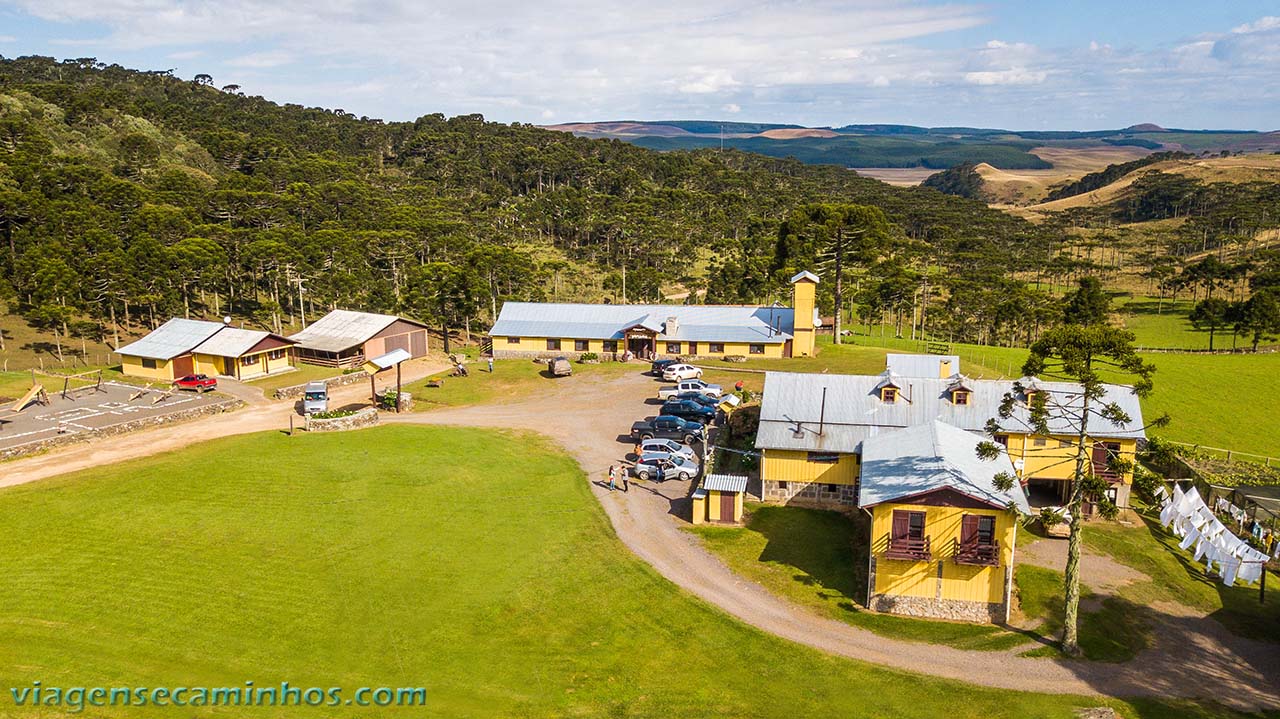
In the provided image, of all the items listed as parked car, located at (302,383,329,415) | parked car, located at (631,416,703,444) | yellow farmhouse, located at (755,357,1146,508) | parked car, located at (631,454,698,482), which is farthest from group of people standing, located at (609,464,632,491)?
parked car, located at (302,383,329,415)

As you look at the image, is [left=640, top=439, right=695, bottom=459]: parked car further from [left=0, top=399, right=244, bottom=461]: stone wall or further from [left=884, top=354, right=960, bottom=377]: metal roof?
[left=0, top=399, right=244, bottom=461]: stone wall

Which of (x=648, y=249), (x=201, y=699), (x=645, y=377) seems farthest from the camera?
(x=648, y=249)

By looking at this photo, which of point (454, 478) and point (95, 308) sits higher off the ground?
point (95, 308)

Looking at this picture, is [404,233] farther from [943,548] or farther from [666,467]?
[943,548]

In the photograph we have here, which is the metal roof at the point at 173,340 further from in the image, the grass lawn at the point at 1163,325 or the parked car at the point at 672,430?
the grass lawn at the point at 1163,325

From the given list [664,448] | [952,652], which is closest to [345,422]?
[664,448]

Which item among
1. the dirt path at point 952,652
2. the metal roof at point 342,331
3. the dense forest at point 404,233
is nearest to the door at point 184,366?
the metal roof at point 342,331

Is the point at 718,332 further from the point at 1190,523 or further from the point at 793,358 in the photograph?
the point at 1190,523

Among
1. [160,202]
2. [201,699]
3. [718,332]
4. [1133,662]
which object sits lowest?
[1133,662]

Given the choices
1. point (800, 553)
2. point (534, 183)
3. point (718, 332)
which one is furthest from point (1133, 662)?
point (534, 183)
